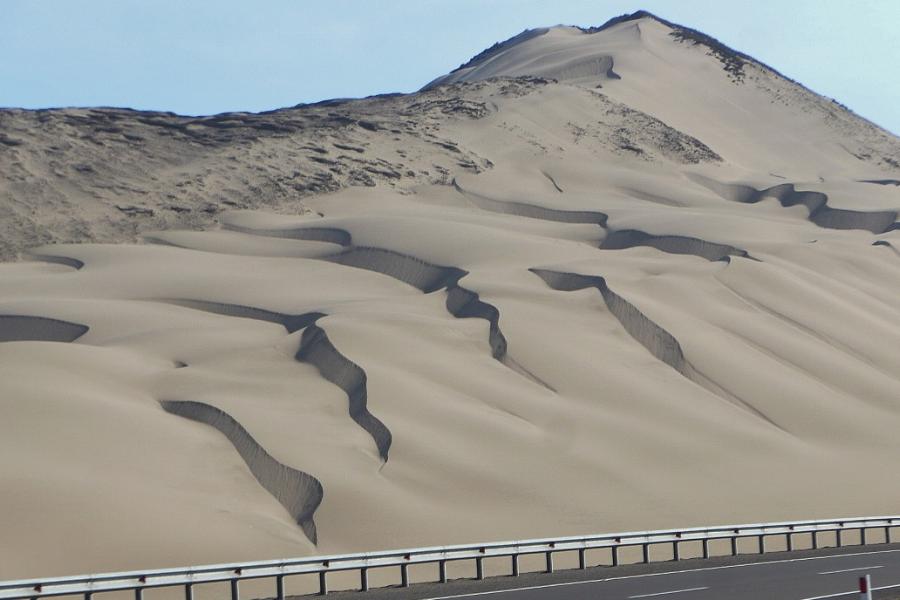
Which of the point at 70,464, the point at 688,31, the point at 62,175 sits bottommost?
the point at 70,464

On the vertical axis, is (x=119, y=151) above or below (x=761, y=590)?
above

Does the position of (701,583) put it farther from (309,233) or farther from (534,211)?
(534,211)

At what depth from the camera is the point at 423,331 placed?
1606 inches

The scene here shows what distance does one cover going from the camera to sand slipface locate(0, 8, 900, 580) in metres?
30.9

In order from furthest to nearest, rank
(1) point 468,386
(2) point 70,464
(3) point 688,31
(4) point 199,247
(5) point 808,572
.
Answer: (3) point 688,31 < (4) point 199,247 < (1) point 468,386 < (2) point 70,464 < (5) point 808,572

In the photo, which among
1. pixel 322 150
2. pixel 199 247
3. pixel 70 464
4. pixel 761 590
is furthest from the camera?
pixel 322 150

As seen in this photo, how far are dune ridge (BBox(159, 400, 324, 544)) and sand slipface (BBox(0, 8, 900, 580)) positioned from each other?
2.9 inches

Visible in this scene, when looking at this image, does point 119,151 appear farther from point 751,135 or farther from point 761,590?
point 761,590

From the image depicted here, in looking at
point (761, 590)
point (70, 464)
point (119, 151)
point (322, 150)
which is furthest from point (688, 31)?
point (761, 590)

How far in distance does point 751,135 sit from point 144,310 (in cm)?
4777

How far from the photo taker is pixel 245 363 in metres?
38.2

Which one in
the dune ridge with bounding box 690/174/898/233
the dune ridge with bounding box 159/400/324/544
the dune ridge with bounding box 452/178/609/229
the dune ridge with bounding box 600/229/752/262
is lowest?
the dune ridge with bounding box 159/400/324/544

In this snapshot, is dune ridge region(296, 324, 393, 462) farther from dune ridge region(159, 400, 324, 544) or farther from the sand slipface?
dune ridge region(159, 400, 324, 544)

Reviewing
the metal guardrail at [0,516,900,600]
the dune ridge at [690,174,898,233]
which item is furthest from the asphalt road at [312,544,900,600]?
the dune ridge at [690,174,898,233]
